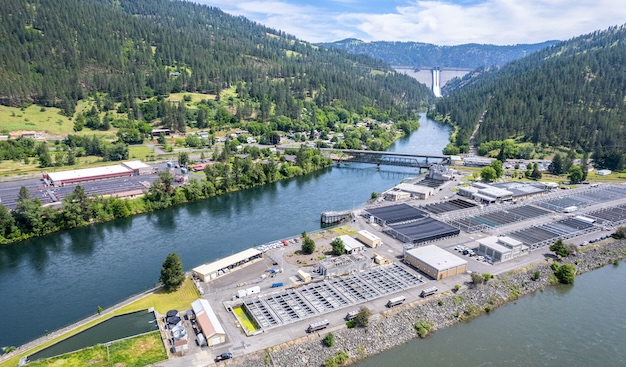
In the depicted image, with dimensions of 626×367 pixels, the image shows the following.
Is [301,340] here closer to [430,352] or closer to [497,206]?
[430,352]

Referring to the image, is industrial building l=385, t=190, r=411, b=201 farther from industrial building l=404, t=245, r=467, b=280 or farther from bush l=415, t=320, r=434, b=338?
bush l=415, t=320, r=434, b=338

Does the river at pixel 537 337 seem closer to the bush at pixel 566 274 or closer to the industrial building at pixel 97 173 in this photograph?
the bush at pixel 566 274

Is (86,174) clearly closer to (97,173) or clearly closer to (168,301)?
(97,173)

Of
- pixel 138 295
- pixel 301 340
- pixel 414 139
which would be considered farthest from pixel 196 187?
pixel 414 139

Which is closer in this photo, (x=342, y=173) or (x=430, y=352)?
(x=430, y=352)

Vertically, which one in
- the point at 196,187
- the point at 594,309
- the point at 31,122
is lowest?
the point at 594,309
